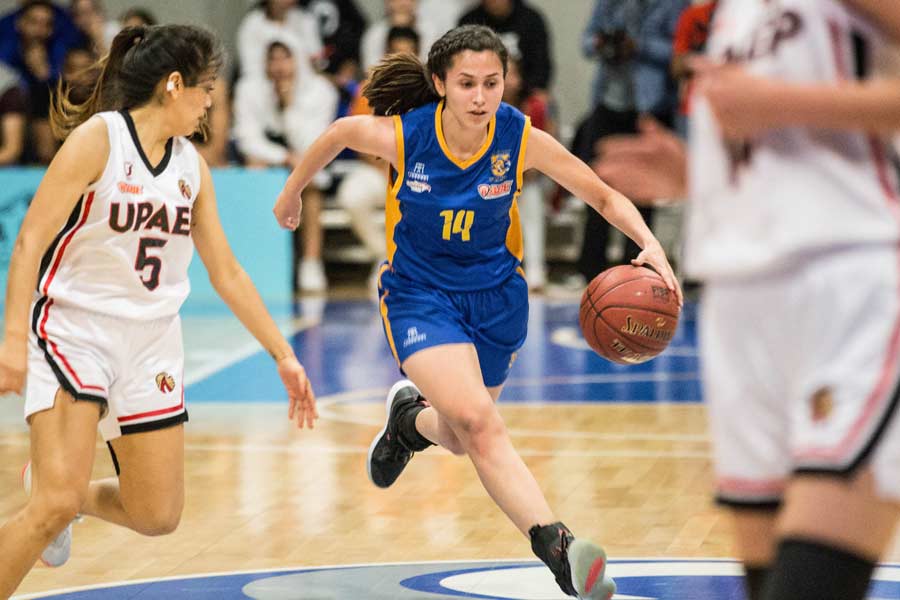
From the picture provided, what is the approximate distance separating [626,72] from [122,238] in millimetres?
8304

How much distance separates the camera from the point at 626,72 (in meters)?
12.0

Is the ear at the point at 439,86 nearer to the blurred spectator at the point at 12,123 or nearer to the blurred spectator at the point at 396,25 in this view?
the blurred spectator at the point at 396,25

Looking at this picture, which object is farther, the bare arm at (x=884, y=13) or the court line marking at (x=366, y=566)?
the court line marking at (x=366, y=566)

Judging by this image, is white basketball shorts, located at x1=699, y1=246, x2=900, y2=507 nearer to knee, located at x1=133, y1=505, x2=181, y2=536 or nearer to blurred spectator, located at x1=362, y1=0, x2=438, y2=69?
knee, located at x1=133, y1=505, x2=181, y2=536

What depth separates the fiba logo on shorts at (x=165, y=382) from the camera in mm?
4234

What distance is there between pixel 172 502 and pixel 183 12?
1185 cm

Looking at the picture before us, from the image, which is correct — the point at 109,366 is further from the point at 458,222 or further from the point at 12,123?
the point at 12,123

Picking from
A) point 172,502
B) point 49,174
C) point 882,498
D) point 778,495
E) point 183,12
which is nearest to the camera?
point 882,498

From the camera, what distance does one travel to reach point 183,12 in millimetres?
15492

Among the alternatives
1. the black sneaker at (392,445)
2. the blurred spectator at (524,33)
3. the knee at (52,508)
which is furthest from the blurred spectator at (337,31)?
the knee at (52,508)

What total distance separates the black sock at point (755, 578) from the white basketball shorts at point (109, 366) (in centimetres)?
196

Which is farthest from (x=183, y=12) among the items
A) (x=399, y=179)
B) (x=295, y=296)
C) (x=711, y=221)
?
(x=711, y=221)

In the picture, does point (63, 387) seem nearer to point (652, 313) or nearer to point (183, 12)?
point (652, 313)

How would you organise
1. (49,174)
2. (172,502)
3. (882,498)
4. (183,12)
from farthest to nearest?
1. (183,12)
2. (172,502)
3. (49,174)
4. (882,498)
